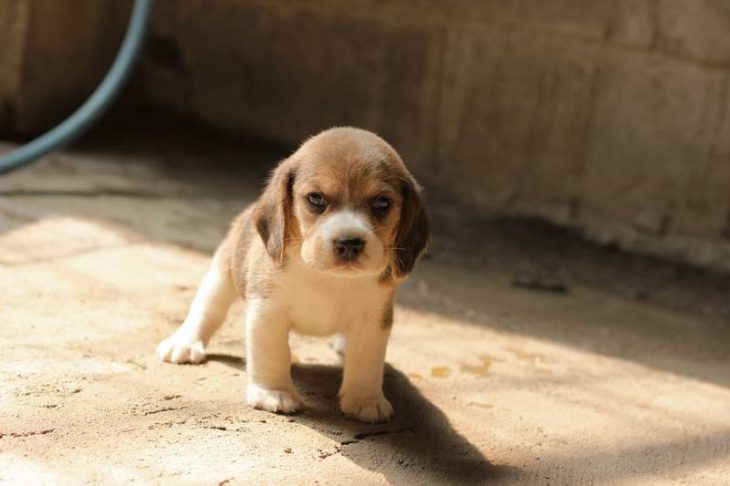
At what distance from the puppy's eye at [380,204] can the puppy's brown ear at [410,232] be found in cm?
9

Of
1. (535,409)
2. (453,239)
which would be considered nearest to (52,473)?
(535,409)

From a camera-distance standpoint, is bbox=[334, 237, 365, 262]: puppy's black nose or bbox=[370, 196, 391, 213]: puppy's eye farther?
bbox=[370, 196, 391, 213]: puppy's eye

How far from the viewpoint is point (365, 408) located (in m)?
3.30

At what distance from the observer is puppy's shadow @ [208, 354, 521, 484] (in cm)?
299

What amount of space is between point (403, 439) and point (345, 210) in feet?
2.55

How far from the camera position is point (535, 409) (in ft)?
12.0

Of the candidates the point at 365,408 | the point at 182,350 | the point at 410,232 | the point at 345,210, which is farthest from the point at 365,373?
the point at 182,350

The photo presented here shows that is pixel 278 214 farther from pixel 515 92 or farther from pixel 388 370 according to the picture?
pixel 515 92

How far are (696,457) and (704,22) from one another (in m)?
3.42

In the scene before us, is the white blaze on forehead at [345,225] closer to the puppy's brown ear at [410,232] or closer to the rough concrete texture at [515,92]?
the puppy's brown ear at [410,232]

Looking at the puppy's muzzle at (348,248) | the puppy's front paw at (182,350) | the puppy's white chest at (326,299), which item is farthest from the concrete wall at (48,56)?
the puppy's muzzle at (348,248)

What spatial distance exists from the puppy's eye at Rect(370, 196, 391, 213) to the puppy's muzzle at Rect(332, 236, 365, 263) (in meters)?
0.19

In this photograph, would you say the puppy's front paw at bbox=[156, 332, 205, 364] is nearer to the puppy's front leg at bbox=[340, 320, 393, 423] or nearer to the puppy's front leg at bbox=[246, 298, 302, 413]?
the puppy's front leg at bbox=[246, 298, 302, 413]

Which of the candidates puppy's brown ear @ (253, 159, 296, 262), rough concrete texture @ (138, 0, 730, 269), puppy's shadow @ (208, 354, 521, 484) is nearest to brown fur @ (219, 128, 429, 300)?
puppy's brown ear @ (253, 159, 296, 262)
